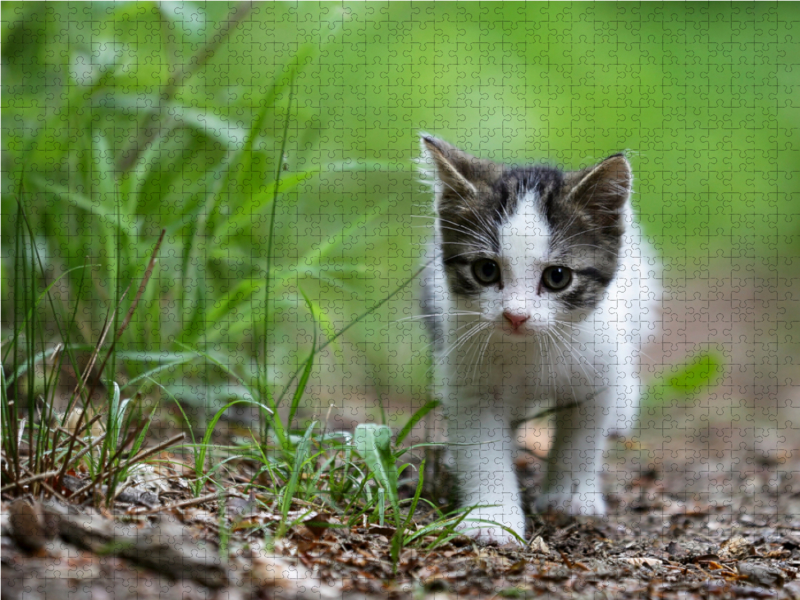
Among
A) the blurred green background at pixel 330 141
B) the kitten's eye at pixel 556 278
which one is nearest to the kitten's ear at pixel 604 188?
the blurred green background at pixel 330 141

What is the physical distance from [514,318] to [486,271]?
0.85 ft

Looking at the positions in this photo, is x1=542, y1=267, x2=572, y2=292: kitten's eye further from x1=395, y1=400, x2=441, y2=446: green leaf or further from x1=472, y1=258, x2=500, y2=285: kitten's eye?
x1=395, y1=400, x2=441, y2=446: green leaf

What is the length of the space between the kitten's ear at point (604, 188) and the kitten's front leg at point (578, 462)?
673 mm

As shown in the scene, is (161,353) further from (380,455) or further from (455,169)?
(455,169)

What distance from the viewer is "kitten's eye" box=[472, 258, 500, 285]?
238cm

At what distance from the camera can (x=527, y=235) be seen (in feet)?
7.59

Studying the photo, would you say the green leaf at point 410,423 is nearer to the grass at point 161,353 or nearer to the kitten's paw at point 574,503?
the grass at point 161,353

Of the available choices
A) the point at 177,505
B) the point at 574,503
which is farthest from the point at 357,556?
the point at 574,503

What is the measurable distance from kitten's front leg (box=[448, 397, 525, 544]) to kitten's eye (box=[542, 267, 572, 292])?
1.41ft

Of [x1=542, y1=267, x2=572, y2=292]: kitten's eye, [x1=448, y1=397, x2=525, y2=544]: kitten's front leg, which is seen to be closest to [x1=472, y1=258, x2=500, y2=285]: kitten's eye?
[x1=542, y1=267, x2=572, y2=292]: kitten's eye

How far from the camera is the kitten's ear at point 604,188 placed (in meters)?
2.37

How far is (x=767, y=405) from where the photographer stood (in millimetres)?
4406

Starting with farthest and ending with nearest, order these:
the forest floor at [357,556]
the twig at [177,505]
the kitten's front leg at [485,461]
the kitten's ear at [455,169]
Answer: the kitten's ear at [455,169]
the kitten's front leg at [485,461]
the twig at [177,505]
the forest floor at [357,556]

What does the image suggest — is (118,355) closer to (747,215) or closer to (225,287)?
(225,287)
